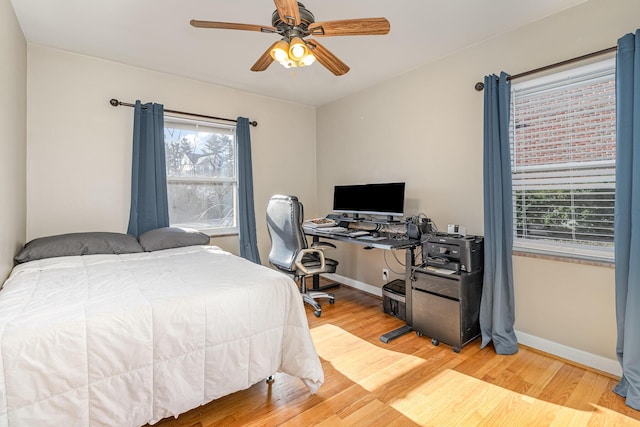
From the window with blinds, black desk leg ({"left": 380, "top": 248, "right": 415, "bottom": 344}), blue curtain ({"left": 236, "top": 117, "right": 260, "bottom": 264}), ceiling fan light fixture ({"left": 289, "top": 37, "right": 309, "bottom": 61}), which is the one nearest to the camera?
ceiling fan light fixture ({"left": 289, "top": 37, "right": 309, "bottom": 61})

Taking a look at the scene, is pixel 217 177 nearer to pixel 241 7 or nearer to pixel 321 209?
pixel 321 209

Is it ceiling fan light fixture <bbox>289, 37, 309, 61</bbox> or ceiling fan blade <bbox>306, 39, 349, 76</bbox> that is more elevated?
ceiling fan blade <bbox>306, 39, 349, 76</bbox>

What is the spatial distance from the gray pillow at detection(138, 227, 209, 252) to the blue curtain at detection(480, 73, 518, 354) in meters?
2.63

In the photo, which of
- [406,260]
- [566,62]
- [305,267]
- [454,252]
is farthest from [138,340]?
[566,62]

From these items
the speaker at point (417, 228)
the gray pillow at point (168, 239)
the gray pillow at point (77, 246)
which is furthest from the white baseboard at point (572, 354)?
the gray pillow at point (77, 246)

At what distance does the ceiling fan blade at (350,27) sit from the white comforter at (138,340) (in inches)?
58.0

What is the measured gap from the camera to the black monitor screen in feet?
10.4

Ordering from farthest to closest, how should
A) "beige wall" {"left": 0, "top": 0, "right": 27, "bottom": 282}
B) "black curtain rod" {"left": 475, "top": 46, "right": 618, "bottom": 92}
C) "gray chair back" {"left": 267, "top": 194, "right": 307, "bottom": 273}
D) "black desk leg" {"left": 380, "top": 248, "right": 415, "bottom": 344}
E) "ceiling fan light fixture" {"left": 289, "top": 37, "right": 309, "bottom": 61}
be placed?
"gray chair back" {"left": 267, "top": 194, "right": 307, "bottom": 273}
"black desk leg" {"left": 380, "top": 248, "right": 415, "bottom": 344}
"black curtain rod" {"left": 475, "top": 46, "right": 618, "bottom": 92}
"beige wall" {"left": 0, "top": 0, "right": 27, "bottom": 282}
"ceiling fan light fixture" {"left": 289, "top": 37, "right": 309, "bottom": 61}

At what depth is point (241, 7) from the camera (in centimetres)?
218

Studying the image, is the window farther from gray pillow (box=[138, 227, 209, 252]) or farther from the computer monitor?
the computer monitor

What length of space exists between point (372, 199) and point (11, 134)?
9.94 ft

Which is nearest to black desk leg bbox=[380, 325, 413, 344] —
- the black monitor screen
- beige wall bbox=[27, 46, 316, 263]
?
the black monitor screen

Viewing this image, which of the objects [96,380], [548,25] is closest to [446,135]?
[548,25]

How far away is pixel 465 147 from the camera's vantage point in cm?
285
